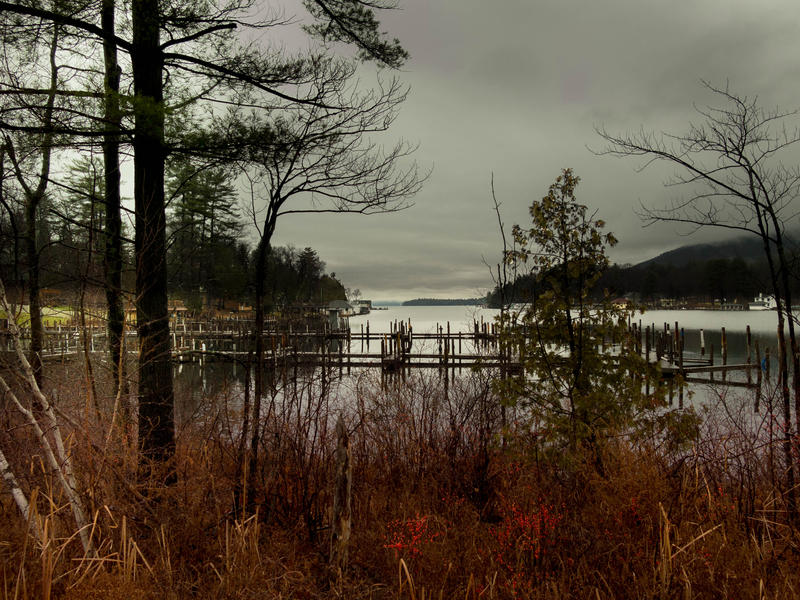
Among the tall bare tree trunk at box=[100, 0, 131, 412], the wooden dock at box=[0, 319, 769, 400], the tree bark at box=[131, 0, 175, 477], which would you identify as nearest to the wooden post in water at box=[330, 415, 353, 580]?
the tree bark at box=[131, 0, 175, 477]

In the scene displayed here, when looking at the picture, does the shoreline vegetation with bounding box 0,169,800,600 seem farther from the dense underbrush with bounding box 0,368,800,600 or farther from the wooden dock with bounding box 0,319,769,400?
the wooden dock with bounding box 0,319,769,400

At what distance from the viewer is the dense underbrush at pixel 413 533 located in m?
3.85

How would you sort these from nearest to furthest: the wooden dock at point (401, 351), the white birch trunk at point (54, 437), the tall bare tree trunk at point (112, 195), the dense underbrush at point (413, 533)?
the white birch trunk at point (54, 437) → the dense underbrush at point (413, 533) → the tall bare tree trunk at point (112, 195) → the wooden dock at point (401, 351)

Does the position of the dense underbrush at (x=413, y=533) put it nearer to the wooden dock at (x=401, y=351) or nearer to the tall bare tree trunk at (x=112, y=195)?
the tall bare tree trunk at (x=112, y=195)

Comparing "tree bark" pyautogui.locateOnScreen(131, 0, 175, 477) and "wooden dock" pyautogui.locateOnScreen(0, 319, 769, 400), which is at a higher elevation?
"tree bark" pyautogui.locateOnScreen(131, 0, 175, 477)

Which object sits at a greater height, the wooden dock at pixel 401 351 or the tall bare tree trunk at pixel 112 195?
the tall bare tree trunk at pixel 112 195

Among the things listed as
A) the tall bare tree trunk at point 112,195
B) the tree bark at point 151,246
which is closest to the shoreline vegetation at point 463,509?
the tree bark at point 151,246

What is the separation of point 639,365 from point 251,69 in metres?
6.74

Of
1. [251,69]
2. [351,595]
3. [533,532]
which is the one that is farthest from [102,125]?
[533,532]

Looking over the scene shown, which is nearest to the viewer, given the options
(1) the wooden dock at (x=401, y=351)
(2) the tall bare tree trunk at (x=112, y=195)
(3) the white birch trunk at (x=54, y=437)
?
(3) the white birch trunk at (x=54, y=437)

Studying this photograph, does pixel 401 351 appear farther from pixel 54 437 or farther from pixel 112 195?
pixel 54 437

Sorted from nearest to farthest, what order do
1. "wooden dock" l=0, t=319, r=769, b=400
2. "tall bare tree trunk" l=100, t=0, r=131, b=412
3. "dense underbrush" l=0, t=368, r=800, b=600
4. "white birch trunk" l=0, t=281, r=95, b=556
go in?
1. "white birch trunk" l=0, t=281, r=95, b=556
2. "dense underbrush" l=0, t=368, r=800, b=600
3. "tall bare tree trunk" l=100, t=0, r=131, b=412
4. "wooden dock" l=0, t=319, r=769, b=400

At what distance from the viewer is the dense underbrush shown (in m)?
3.85

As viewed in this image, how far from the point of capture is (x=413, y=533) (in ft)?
16.2
